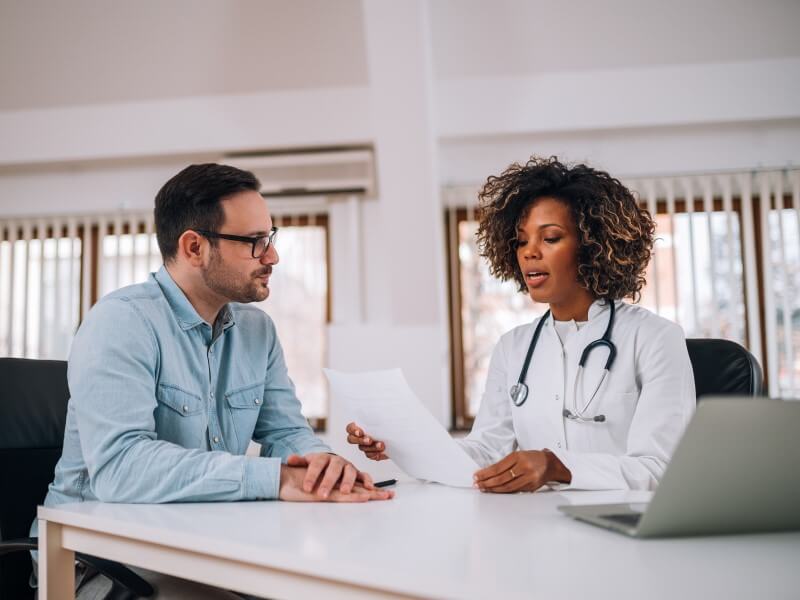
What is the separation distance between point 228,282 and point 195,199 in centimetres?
20

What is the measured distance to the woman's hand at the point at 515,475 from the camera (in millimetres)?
1294

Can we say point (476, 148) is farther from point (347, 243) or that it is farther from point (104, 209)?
point (104, 209)

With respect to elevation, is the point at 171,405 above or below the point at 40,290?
below

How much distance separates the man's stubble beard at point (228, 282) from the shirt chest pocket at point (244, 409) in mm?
204

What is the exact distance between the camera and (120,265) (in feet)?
17.2

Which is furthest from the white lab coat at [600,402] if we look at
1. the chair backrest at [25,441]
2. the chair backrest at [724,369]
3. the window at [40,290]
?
the window at [40,290]

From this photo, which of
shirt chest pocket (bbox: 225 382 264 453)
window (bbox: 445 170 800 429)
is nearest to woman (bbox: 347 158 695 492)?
shirt chest pocket (bbox: 225 382 264 453)

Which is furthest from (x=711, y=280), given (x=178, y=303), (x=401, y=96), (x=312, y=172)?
(x=178, y=303)

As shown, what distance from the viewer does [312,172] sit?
486 centimetres

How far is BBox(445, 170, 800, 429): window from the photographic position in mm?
4605

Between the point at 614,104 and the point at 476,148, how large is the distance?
0.88m

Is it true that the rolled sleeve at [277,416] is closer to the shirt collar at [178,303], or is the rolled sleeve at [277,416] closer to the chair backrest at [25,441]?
the shirt collar at [178,303]

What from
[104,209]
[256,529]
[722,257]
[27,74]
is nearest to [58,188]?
[104,209]

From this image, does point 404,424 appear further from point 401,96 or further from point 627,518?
point 401,96
